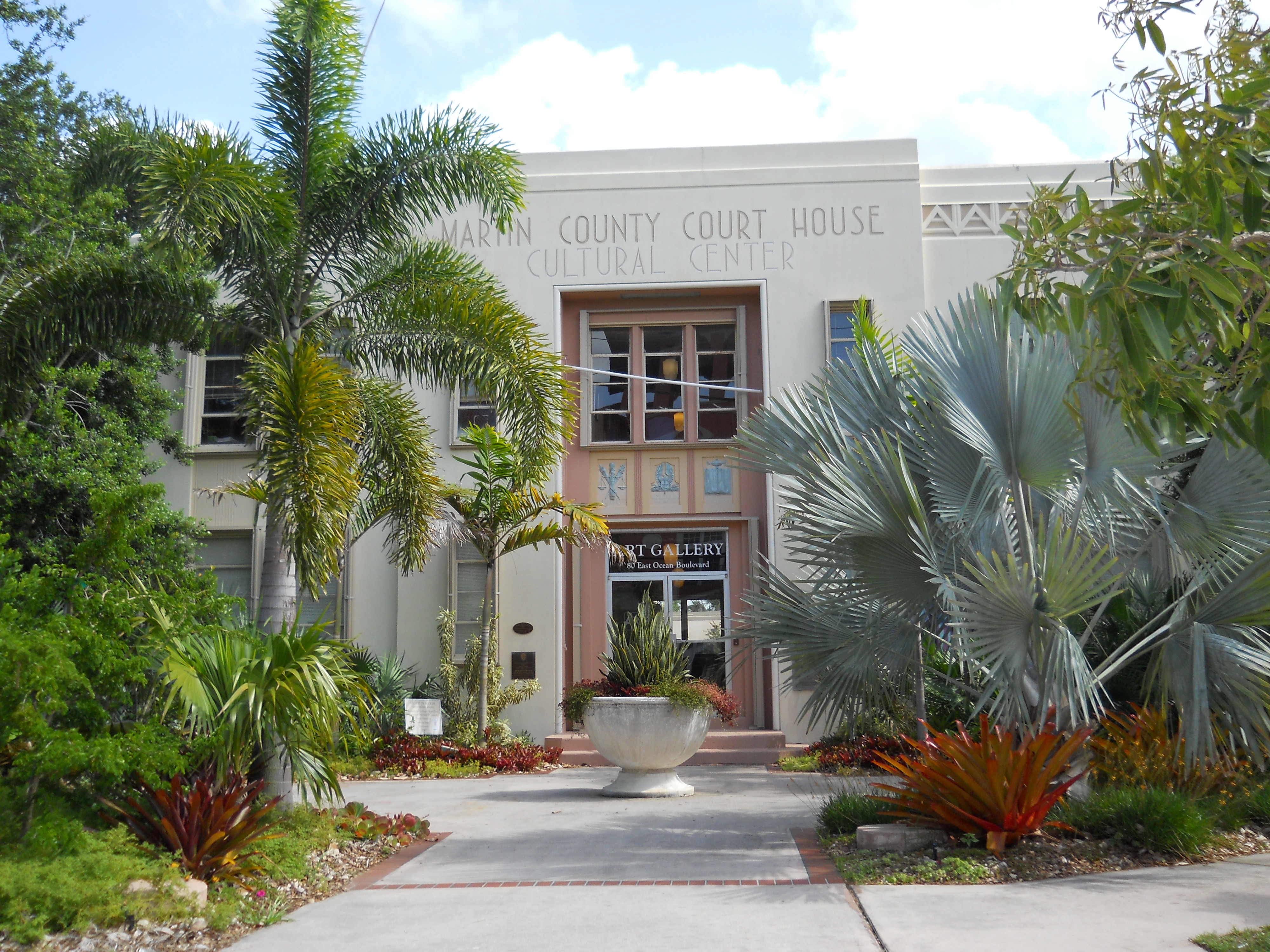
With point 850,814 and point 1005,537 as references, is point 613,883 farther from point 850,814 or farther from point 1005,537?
point 1005,537

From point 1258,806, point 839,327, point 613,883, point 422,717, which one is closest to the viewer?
point 613,883

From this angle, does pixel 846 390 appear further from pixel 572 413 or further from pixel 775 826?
pixel 775 826

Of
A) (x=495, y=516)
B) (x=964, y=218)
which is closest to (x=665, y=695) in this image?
(x=495, y=516)

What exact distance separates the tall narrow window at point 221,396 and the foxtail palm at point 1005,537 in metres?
11.9

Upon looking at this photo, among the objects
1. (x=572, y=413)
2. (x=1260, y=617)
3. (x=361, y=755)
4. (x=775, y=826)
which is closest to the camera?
(x=1260, y=617)

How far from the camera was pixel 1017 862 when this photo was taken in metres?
7.06

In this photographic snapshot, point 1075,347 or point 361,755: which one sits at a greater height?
point 1075,347

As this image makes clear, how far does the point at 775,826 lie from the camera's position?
938cm

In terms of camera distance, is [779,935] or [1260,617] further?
[1260,617]

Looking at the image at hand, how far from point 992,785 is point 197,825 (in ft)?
16.2

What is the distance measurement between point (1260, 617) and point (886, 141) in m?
12.9

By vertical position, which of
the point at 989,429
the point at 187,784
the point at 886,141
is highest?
the point at 886,141

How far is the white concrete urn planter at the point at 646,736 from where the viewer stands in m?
11.2

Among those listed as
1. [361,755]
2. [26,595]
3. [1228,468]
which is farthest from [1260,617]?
[361,755]
